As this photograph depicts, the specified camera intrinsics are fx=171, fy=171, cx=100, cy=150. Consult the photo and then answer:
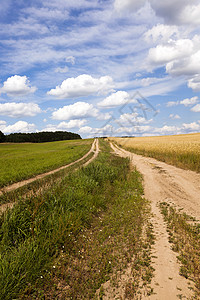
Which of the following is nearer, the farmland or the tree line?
the farmland

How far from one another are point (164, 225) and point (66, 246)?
11.5ft

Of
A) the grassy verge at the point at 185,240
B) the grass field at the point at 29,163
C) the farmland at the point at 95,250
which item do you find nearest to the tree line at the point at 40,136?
the grass field at the point at 29,163

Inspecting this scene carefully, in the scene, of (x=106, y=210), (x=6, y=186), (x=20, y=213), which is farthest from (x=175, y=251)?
(x=6, y=186)

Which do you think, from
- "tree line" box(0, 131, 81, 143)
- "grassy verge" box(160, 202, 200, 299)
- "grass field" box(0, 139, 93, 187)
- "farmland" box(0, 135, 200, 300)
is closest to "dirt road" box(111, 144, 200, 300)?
"farmland" box(0, 135, 200, 300)

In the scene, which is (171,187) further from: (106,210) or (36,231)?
(36,231)

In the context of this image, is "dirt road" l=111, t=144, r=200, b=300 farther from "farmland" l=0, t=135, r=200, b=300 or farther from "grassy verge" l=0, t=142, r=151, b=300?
"grassy verge" l=0, t=142, r=151, b=300

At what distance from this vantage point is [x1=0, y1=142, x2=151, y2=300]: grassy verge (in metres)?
3.49

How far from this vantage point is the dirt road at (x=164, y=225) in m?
3.44

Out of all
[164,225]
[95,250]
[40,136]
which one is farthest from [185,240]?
[40,136]

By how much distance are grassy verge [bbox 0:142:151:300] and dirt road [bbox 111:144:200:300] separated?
1.05 feet

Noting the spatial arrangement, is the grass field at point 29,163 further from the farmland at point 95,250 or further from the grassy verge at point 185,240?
→ the grassy verge at point 185,240

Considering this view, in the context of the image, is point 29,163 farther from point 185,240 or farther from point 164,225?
point 185,240

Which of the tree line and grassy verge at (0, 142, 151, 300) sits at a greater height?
the tree line

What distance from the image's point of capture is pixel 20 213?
5.12 m
